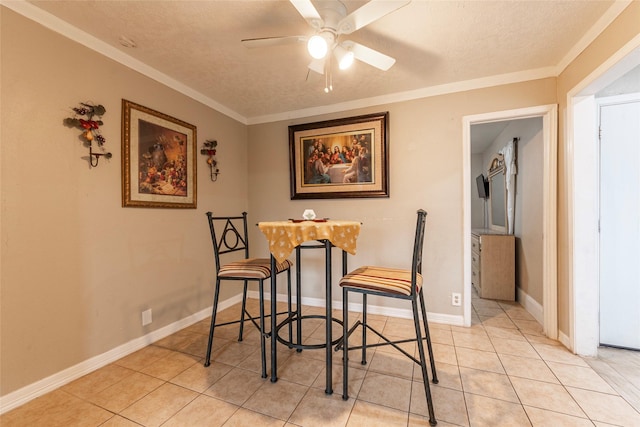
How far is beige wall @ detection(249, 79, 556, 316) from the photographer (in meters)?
2.45

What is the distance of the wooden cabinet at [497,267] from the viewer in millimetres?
3148

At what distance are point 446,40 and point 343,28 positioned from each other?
36.8 inches

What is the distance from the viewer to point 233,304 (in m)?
3.14

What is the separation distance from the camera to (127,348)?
6.66 feet

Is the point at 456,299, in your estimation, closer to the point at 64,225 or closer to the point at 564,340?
the point at 564,340

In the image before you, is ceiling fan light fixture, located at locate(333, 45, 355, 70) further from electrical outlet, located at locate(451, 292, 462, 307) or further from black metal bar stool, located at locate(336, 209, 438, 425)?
electrical outlet, located at locate(451, 292, 462, 307)

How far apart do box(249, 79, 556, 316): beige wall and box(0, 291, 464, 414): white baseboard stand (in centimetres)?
22

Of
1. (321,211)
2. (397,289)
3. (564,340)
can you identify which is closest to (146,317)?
(321,211)

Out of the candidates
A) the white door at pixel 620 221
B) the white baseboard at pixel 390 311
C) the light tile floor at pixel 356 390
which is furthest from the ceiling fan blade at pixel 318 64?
the white baseboard at pixel 390 311

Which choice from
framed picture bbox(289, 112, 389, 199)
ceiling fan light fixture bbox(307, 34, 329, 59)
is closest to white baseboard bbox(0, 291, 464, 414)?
framed picture bbox(289, 112, 389, 199)

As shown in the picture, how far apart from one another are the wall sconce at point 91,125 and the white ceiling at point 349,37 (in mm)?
459

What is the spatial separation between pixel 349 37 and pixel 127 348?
2925mm

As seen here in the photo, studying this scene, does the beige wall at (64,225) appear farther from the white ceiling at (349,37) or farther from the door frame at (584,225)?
the door frame at (584,225)

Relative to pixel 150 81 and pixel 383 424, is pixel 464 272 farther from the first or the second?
pixel 150 81
